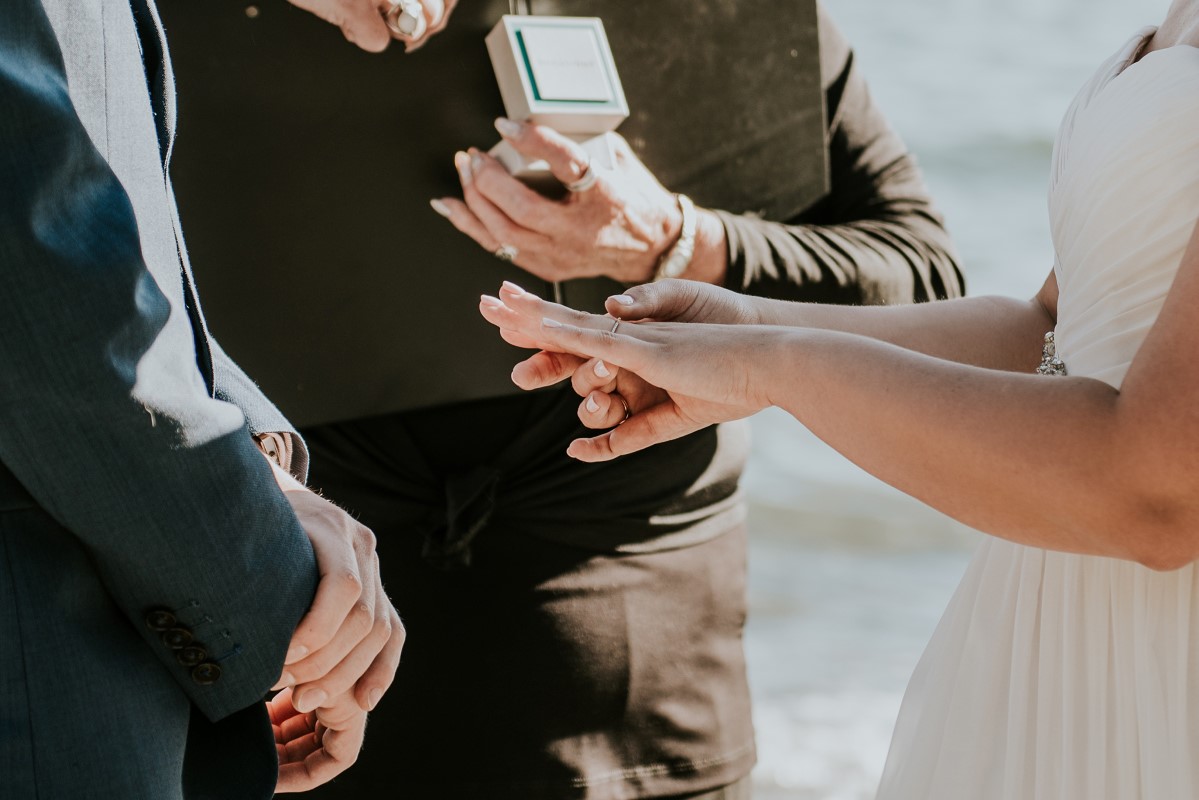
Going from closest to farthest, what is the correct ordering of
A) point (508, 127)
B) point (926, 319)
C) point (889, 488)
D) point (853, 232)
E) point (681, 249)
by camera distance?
point (926, 319) < point (508, 127) < point (681, 249) < point (853, 232) < point (889, 488)

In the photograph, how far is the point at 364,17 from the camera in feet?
4.98

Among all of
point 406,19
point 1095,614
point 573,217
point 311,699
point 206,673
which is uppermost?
point 406,19

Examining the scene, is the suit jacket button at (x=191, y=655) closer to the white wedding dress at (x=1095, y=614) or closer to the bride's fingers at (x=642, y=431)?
the bride's fingers at (x=642, y=431)

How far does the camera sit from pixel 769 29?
176 centimetres

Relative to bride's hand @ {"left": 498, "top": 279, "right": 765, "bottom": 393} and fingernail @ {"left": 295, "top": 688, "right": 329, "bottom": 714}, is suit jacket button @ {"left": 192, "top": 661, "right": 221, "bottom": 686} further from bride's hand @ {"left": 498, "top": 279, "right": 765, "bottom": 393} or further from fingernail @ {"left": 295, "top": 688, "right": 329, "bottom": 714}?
bride's hand @ {"left": 498, "top": 279, "right": 765, "bottom": 393}

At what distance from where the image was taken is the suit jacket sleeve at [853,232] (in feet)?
5.75

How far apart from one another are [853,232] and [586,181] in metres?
0.47

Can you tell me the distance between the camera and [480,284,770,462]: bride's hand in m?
1.21

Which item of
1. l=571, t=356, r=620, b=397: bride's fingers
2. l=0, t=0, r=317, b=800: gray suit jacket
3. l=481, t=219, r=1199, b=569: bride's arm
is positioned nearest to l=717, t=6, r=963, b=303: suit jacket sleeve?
l=571, t=356, r=620, b=397: bride's fingers

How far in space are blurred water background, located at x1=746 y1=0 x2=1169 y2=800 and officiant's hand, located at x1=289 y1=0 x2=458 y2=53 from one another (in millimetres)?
2665

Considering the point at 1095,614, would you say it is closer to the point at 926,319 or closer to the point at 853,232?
the point at 926,319

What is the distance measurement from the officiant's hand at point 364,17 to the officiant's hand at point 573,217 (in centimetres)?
15

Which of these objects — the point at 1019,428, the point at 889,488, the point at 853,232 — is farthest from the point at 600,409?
the point at 889,488

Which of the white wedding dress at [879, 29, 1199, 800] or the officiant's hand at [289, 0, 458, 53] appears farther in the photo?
the officiant's hand at [289, 0, 458, 53]
